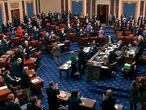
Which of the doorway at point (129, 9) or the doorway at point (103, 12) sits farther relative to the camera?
the doorway at point (103, 12)

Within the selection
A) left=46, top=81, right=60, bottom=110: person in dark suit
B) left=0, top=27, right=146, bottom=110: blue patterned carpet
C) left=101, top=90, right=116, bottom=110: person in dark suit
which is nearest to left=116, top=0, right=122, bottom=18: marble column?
left=0, top=27, right=146, bottom=110: blue patterned carpet

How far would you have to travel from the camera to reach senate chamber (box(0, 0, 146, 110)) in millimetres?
9328

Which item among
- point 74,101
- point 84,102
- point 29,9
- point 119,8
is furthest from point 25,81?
point 29,9

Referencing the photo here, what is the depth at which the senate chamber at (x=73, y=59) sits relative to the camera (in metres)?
9.33

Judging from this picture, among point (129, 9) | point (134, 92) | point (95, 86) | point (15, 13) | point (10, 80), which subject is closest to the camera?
point (134, 92)

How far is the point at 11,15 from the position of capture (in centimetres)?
2331

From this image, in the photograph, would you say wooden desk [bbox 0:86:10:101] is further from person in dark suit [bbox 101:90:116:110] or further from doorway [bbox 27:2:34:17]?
doorway [bbox 27:2:34:17]

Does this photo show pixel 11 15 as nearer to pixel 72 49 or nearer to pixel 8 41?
pixel 8 41

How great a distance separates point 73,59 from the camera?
13.0 meters

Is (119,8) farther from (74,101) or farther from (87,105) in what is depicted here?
(74,101)

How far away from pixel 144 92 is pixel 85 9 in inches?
665

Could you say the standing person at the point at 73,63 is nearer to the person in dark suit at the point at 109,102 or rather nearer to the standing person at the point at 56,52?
the standing person at the point at 56,52

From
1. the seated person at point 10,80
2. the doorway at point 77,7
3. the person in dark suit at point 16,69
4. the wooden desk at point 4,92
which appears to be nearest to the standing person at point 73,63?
the person in dark suit at point 16,69

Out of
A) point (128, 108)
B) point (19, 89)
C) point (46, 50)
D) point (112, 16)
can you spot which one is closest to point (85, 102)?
point (128, 108)
